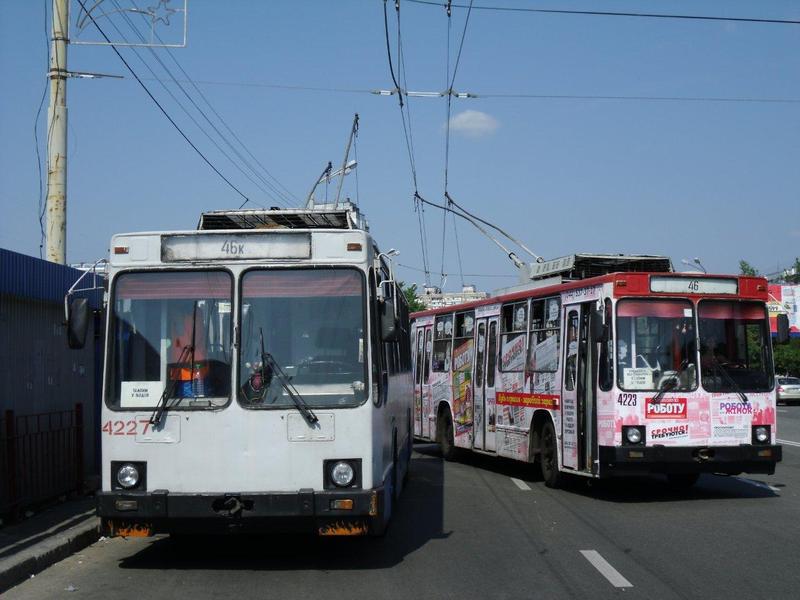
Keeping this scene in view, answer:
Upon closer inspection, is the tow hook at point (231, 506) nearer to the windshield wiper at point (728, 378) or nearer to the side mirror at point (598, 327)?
the side mirror at point (598, 327)

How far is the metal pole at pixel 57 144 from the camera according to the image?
1347 cm

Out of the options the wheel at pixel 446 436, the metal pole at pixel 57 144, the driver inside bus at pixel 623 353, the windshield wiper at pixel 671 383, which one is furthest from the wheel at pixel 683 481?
the metal pole at pixel 57 144

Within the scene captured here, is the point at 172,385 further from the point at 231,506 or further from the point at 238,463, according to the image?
the point at 231,506

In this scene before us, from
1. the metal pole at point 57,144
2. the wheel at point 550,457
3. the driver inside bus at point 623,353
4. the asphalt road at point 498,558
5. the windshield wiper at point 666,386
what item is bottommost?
the asphalt road at point 498,558

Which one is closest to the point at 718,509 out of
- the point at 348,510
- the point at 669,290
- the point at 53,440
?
the point at 669,290

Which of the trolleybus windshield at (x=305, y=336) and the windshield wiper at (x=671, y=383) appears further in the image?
the windshield wiper at (x=671, y=383)

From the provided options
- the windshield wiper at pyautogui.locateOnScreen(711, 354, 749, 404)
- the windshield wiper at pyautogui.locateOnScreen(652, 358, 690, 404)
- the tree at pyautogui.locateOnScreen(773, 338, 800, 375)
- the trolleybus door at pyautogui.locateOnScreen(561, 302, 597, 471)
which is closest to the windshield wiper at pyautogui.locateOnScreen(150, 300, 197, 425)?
the trolleybus door at pyautogui.locateOnScreen(561, 302, 597, 471)

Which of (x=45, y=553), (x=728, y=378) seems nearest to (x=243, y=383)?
(x=45, y=553)

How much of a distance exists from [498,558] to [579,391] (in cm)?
458

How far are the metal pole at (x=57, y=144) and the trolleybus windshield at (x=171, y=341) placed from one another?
18.1 ft

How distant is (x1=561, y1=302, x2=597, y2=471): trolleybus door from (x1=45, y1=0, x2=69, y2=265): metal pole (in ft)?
22.8

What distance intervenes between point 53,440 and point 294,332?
4.81m

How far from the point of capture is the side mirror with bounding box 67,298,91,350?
8133 millimetres

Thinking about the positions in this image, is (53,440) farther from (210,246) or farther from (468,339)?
(468,339)
